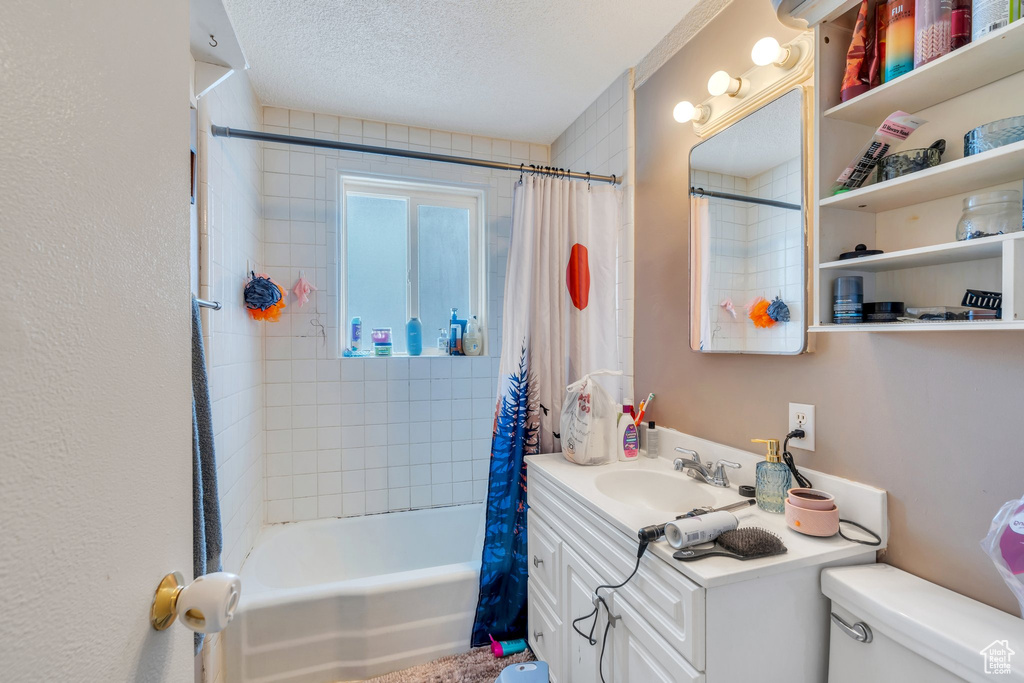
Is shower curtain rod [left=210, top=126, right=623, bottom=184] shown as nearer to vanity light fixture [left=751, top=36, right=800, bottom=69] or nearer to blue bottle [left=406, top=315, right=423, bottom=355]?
vanity light fixture [left=751, top=36, right=800, bottom=69]

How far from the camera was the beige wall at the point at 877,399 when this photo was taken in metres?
0.82

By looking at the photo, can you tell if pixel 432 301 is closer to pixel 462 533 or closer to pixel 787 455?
pixel 462 533

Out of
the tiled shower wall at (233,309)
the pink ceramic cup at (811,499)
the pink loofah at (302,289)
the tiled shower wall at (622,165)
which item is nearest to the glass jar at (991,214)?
the pink ceramic cup at (811,499)

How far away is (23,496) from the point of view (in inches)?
10.8

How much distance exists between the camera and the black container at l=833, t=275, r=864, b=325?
927 millimetres

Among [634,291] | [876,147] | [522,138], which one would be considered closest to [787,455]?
[876,147]

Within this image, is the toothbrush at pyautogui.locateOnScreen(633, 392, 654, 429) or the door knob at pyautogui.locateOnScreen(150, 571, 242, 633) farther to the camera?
the toothbrush at pyautogui.locateOnScreen(633, 392, 654, 429)

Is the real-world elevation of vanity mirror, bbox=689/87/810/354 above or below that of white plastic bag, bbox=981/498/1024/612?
above

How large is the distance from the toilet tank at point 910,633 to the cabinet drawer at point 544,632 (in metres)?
0.78

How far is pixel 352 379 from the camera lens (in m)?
2.32

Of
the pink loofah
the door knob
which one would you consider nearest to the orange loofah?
the door knob

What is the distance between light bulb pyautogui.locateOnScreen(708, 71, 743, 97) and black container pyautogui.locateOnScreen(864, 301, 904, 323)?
819mm

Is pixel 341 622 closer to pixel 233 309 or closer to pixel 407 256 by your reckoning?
pixel 233 309

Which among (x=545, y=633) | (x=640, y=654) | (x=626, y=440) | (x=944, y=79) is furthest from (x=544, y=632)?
(x=944, y=79)
